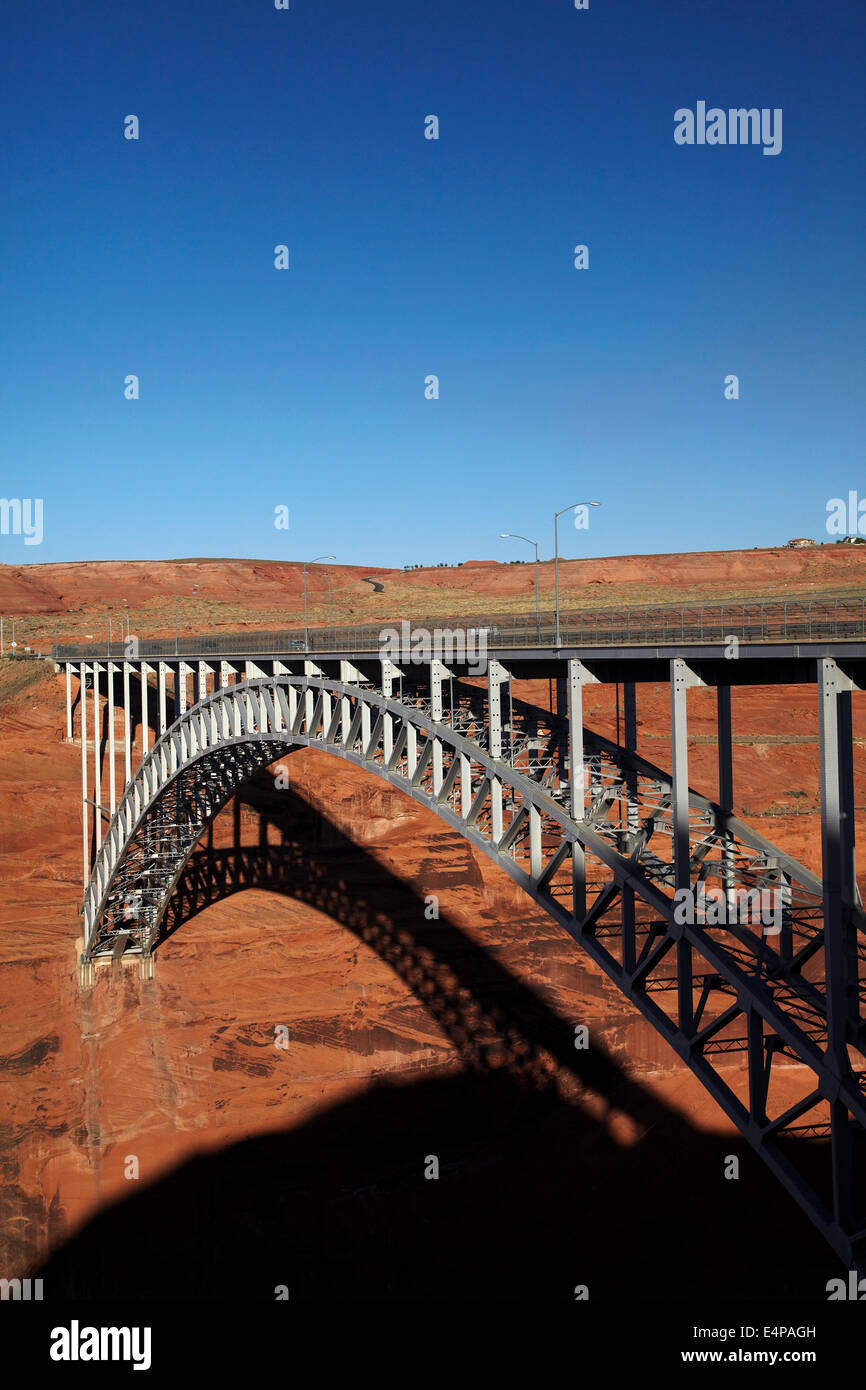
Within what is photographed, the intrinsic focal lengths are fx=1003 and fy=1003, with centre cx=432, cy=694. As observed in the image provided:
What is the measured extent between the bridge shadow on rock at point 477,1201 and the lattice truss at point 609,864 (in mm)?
2834

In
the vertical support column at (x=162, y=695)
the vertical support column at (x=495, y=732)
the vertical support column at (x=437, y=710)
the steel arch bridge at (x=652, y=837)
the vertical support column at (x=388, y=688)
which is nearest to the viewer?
the steel arch bridge at (x=652, y=837)

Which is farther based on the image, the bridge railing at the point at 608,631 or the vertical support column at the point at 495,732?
the vertical support column at the point at 495,732

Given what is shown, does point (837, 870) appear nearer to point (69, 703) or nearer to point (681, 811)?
point (681, 811)

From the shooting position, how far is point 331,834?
3700 centimetres

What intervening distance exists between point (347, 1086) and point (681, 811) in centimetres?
2241

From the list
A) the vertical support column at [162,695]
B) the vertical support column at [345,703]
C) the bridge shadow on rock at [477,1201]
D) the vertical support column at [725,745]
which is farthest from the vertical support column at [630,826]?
the vertical support column at [162,695]

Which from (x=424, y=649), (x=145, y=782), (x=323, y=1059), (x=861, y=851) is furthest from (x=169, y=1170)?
(x=861, y=851)

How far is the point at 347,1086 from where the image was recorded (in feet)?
101

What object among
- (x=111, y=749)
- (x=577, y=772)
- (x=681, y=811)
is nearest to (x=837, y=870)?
(x=681, y=811)

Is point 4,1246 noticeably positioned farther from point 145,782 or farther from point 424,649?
point 424,649

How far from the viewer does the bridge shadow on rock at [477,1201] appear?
2623 cm

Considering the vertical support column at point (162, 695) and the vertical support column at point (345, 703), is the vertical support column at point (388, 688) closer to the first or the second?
the vertical support column at point (345, 703)

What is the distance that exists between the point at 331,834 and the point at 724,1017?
84.9 feet
